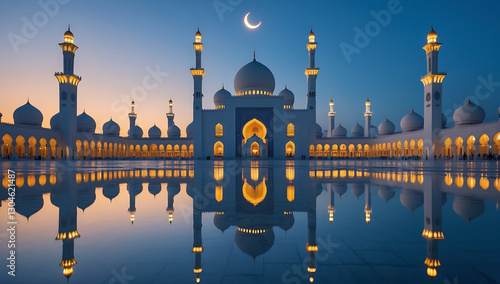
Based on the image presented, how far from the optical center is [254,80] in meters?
31.2

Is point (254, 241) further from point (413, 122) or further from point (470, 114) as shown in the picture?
point (413, 122)

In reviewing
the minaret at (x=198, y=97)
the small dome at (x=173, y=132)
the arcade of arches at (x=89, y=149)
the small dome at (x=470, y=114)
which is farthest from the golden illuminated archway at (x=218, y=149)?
the small dome at (x=470, y=114)

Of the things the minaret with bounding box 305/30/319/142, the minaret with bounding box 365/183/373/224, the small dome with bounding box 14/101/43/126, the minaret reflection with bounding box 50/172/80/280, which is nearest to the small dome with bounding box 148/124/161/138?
the small dome with bounding box 14/101/43/126

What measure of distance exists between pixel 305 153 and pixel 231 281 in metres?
29.7

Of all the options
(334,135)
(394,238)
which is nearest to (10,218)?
(394,238)

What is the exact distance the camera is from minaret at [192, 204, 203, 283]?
1.43 m

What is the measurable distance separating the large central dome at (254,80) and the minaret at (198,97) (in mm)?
4449

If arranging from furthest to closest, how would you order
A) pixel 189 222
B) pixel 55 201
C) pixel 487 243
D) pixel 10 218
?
pixel 55 201
pixel 10 218
pixel 189 222
pixel 487 243

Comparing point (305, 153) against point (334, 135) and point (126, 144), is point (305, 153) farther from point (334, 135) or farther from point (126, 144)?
point (126, 144)

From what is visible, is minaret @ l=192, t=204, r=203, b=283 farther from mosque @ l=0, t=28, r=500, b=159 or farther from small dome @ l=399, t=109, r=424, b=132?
small dome @ l=399, t=109, r=424, b=132

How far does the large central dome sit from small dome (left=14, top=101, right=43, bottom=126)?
1976cm

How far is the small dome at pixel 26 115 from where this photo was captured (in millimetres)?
27719

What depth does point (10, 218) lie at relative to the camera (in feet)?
8.68

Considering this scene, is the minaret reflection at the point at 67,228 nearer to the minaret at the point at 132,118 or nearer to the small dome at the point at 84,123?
the small dome at the point at 84,123
